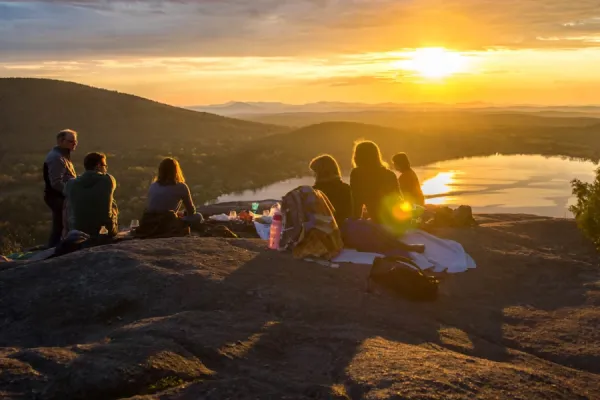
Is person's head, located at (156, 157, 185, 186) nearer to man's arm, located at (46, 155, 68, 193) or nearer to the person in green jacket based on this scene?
the person in green jacket

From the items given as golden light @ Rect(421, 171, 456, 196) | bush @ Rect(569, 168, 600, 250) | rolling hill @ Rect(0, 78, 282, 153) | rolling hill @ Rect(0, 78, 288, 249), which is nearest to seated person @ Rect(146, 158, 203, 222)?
bush @ Rect(569, 168, 600, 250)

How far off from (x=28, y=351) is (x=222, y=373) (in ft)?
5.05

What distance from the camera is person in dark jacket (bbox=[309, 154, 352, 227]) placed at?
966 centimetres

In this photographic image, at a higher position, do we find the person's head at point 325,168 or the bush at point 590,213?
the person's head at point 325,168

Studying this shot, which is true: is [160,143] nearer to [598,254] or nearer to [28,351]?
[598,254]

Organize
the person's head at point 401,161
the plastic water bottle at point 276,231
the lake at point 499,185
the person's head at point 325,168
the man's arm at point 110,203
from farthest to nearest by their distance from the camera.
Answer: the lake at point 499,185 → the person's head at point 401,161 → the person's head at point 325,168 → the man's arm at point 110,203 → the plastic water bottle at point 276,231

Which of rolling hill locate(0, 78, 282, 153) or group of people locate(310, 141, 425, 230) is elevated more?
rolling hill locate(0, 78, 282, 153)

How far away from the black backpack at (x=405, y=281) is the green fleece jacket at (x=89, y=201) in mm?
4448

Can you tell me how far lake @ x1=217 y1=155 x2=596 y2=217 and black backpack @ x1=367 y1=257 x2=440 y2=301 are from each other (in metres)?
22.2

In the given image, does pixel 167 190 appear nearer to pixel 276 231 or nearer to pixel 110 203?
pixel 110 203

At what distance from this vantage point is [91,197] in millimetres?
9211

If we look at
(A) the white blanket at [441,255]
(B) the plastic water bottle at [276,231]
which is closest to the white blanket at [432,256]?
(A) the white blanket at [441,255]

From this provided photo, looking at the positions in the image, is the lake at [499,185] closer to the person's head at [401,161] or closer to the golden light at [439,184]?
the golden light at [439,184]

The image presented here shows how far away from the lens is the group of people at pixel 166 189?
9.23 metres
